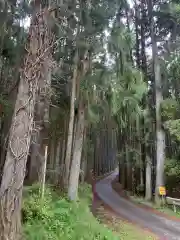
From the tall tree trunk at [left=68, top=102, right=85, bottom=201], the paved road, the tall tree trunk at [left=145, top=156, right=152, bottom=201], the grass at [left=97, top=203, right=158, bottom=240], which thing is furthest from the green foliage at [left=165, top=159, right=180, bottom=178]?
the tall tree trunk at [left=68, top=102, right=85, bottom=201]

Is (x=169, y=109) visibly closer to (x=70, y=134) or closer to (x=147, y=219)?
(x=147, y=219)

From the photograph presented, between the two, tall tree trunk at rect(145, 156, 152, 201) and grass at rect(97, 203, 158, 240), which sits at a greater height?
tall tree trunk at rect(145, 156, 152, 201)

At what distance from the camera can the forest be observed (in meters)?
4.94

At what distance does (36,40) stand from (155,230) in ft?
25.4

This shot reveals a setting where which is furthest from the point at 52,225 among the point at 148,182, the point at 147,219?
the point at 148,182

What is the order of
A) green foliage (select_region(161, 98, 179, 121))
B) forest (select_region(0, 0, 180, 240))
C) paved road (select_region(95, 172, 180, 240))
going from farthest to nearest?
green foliage (select_region(161, 98, 179, 121)) < paved road (select_region(95, 172, 180, 240)) < forest (select_region(0, 0, 180, 240))

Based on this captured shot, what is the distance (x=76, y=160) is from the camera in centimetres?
1075

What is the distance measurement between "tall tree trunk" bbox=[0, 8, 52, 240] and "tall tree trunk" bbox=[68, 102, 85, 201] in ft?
18.8

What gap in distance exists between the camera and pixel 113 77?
10766 mm

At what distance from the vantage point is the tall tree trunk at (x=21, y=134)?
14.4ft

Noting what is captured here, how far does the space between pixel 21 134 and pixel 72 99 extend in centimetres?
621

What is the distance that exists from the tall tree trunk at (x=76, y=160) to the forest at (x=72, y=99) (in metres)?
0.04

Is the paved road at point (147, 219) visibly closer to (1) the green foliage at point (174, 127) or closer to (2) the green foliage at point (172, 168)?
(2) the green foliage at point (172, 168)

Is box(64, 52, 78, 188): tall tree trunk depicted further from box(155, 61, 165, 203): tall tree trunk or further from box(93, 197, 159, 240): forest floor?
box(155, 61, 165, 203): tall tree trunk
